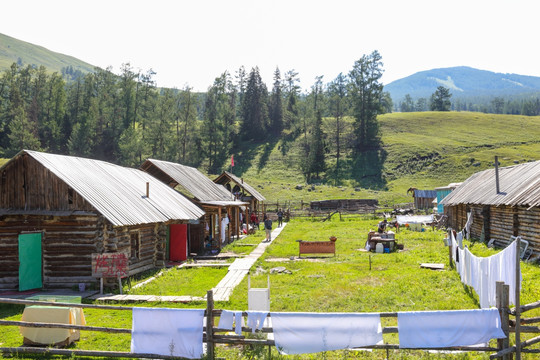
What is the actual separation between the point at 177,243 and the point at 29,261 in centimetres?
873

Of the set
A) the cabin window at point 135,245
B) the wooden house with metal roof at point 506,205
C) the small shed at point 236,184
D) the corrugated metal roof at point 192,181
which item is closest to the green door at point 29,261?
the cabin window at point 135,245

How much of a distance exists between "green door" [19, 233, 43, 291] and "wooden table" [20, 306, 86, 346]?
817 cm

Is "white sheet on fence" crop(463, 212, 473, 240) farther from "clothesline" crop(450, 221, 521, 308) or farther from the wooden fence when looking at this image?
the wooden fence

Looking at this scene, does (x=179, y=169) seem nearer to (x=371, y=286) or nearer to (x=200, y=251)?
(x=200, y=251)

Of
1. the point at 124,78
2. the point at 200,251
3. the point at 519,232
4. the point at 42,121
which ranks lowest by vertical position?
the point at 200,251

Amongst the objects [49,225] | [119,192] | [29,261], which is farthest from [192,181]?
[29,261]

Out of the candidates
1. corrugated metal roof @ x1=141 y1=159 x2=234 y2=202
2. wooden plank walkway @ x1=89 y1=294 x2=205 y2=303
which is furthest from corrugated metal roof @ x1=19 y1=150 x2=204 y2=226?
wooden plank walkway @ x1=89 y1=294 x2=205 y2=303

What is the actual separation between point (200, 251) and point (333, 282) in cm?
1263

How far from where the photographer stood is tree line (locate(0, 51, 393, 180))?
81.7 m

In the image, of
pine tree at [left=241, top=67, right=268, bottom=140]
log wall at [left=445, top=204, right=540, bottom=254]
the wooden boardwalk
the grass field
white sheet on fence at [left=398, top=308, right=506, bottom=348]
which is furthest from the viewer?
pine tree at [left=241, top=67, right=268, bottom=140]

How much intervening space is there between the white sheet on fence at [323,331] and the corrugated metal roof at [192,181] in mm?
21431

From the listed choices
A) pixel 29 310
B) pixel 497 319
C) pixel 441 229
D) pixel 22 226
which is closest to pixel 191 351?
pixel 29 310

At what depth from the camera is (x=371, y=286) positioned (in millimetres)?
16500

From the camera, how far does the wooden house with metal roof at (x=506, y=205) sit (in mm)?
20797
